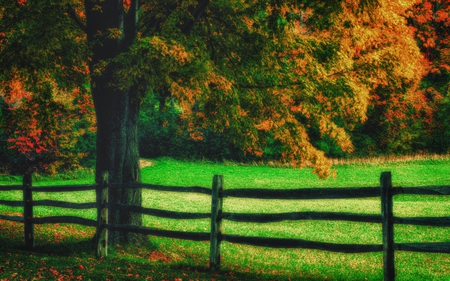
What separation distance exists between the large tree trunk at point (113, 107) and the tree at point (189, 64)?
1.0 inches

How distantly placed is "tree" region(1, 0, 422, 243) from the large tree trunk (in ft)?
0.08

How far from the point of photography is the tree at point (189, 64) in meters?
10.8

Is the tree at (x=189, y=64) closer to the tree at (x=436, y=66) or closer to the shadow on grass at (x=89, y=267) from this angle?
the shadow on grass at (x=89, y=267)

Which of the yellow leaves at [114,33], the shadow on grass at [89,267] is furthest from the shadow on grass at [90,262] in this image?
the yellow leaves at [114,33]

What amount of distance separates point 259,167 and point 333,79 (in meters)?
22.7

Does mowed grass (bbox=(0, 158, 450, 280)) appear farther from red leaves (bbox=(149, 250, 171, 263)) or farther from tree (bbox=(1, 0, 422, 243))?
tree (bbox=(1, 0, 422, 243))

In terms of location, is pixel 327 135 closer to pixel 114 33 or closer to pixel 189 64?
pixel 189 64

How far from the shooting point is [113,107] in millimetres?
12023

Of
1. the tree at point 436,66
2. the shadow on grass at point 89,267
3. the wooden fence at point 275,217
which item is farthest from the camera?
the tree at point 436,66

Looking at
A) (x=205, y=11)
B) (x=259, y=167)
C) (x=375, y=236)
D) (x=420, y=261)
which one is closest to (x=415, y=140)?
(x=259, y=167)

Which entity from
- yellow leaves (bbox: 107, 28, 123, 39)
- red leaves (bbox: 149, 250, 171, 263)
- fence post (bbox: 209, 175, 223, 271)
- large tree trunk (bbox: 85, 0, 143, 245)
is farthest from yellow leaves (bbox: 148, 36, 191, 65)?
red leaves (bbox: 149, 250, 171, 263)

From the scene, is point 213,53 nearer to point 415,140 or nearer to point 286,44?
point 286,44

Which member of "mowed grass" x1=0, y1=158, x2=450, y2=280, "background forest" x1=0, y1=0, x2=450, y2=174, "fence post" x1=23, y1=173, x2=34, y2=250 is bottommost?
"mowed grass" x1=0, y1=158, x2=450, y2=280

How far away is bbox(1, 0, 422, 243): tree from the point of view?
1079cm
